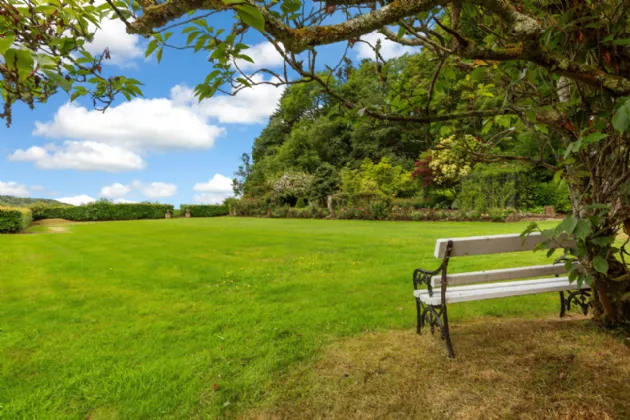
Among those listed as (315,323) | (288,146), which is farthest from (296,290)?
(288,146)

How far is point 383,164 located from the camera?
29.4 m

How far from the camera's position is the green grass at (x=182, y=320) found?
2.59 meters

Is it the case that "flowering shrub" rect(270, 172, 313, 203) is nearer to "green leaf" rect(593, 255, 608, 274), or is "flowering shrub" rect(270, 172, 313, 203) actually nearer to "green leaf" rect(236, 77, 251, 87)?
"green leaf" rect(236, 77, 251, 87)

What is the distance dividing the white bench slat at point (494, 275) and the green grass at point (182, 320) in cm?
70

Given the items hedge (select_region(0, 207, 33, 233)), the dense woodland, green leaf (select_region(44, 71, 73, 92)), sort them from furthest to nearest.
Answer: hedge (select_region(0, 207, 33, 233))
the dense woodland
green leaf (select_region(44, 71, 73, 92))

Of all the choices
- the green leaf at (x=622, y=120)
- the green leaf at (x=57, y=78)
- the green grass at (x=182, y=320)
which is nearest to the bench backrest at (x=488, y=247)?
the green grass at (x=182, y=320)

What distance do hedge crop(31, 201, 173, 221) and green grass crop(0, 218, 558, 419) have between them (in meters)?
22.9

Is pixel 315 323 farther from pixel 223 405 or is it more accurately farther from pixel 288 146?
pixel 288 146

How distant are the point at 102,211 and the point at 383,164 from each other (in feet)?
82.5

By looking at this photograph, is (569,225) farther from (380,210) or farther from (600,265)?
(380,210)

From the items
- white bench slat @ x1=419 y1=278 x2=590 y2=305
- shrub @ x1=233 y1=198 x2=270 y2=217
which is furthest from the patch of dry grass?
shrub @ x1=233 y1=198 x2=270 y2=217

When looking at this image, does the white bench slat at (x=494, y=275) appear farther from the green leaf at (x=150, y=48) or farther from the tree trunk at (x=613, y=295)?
the green leaf at (x=150, y=48)

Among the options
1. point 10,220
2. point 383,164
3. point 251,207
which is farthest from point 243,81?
point 251,207

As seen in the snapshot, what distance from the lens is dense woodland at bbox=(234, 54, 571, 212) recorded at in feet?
29.2
